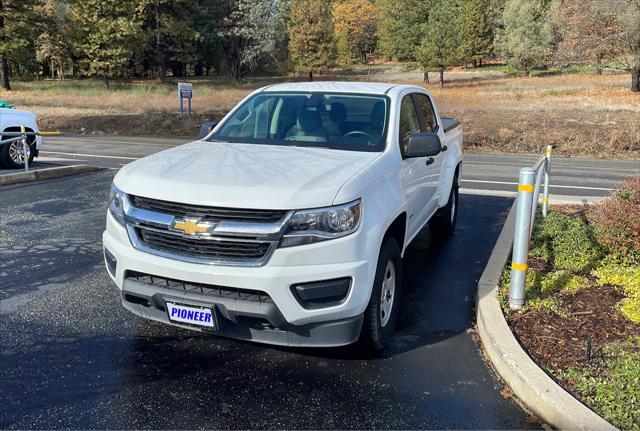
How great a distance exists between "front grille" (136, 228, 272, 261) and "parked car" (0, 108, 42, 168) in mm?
9166

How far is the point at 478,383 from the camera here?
3.64 metres

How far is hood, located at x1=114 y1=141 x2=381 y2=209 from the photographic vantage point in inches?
131

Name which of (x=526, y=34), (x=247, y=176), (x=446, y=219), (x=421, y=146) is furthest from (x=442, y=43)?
(x=247, y=176)

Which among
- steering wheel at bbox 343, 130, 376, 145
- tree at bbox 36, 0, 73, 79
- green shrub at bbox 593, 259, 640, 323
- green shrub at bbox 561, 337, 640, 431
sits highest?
tree at bbox 36, 0, 73, 79

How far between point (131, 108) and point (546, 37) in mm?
54391

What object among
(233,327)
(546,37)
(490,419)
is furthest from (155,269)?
(546,37)

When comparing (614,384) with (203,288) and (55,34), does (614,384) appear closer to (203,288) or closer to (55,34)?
(203,288)

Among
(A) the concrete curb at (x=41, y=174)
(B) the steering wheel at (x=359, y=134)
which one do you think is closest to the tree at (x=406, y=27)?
(A) the concrete curb at (x=41, y=174)

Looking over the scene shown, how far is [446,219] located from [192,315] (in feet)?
13.9

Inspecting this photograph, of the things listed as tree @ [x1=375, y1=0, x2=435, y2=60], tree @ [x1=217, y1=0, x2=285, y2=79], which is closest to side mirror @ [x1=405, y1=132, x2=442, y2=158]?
tree @ [x1=217, y1=0, x2=285, y2=79]

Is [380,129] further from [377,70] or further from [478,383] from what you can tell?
[377,70]

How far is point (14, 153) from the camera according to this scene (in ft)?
36.8

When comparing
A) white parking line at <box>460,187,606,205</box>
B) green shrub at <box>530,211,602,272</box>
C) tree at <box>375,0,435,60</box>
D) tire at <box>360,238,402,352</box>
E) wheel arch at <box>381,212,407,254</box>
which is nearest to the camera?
tire at <box>360,238,402,352</box>

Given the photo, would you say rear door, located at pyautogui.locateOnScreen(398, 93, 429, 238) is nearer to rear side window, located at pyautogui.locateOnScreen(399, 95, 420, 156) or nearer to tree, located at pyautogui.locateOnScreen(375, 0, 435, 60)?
Result: rear side window, located at pyautogui.locateOnScreen(399, 95, 420, 156)
